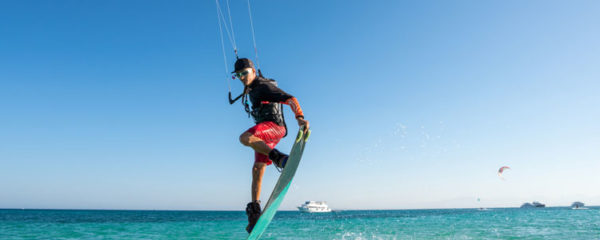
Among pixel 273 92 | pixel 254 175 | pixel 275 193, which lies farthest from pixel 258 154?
pixel 273 92

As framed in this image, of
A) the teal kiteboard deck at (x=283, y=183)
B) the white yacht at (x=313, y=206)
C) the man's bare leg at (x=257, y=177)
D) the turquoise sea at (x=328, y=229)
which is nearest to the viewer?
the teal kiteboard deck at (x=283, y=183)

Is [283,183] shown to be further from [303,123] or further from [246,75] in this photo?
[246,75]

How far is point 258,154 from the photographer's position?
15.8ft

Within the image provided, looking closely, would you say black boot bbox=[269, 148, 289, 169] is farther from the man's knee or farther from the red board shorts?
the man's knee

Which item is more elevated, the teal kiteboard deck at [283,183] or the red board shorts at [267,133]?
the red board shorts at [267,133]

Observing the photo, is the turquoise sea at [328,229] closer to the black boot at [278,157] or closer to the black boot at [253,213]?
the black boot at [253,213]

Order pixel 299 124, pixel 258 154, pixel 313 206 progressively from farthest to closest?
1. pixel 313 206
2. pixel 258 154
3. pixel 299 124

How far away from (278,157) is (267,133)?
337 millimetres

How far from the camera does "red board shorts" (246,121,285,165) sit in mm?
4551

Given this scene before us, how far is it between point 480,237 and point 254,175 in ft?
81.5

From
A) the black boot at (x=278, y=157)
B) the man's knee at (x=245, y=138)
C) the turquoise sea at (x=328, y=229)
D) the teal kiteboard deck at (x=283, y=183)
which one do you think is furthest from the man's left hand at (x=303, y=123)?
the turquoise sea at (x=328, y=229)

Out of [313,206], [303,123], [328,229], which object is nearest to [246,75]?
[303,123]

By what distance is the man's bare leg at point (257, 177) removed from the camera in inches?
188

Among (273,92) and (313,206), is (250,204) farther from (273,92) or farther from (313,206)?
(313,206)
